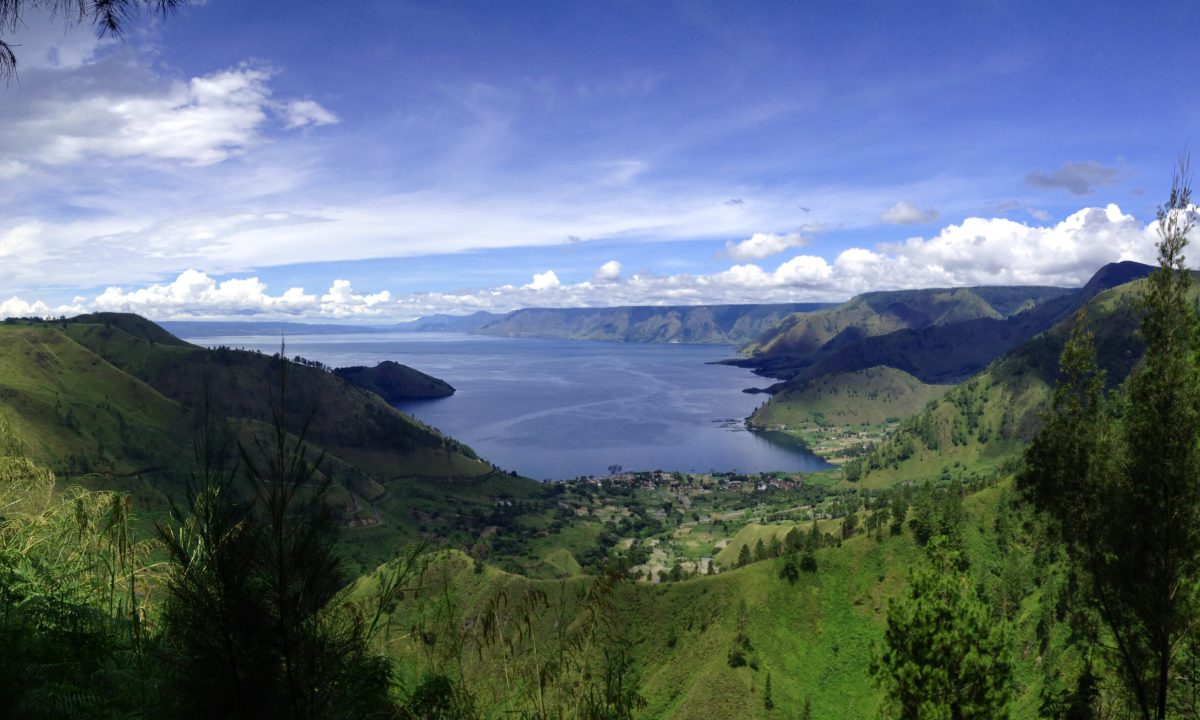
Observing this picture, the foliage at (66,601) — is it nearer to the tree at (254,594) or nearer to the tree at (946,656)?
the tree at (254,594)

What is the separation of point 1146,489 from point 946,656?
16.6 metres

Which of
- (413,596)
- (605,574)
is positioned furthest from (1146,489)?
(413,596)

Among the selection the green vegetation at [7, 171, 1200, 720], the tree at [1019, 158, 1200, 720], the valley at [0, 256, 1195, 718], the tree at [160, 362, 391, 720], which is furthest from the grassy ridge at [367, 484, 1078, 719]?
the tree at [160, 362, 391, 720]

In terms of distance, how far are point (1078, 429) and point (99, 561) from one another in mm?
19484

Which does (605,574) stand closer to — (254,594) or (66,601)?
(254,594)

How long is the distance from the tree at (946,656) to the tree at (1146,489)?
11342 mm

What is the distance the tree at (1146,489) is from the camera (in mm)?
13430

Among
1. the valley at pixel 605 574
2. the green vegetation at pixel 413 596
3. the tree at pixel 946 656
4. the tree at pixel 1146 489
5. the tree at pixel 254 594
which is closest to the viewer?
the tree at pixel 254 594

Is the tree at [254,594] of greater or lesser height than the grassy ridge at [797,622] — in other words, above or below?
above

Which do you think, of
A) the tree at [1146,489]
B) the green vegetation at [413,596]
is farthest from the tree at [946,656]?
the tree at [1146,489]

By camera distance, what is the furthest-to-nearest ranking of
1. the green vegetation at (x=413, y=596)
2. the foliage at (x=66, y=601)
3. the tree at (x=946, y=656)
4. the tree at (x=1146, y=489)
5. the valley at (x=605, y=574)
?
the tree at (x=946, y=656), the tree at (x=1146, y=489), the valley at (x=605, y=574), the foliage at (x=66, y=601), the green vegetation at (x=413, y=596)

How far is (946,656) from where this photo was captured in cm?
2716

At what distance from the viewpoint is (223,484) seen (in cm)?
604

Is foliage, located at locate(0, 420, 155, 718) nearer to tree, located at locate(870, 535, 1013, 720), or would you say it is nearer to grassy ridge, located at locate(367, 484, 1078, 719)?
tree, located at locate(870, 535, 1013, 720)
